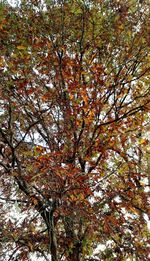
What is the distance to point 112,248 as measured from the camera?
8.01 metres

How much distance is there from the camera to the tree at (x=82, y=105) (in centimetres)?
661

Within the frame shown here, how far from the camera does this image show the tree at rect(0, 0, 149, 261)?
21.7 feet

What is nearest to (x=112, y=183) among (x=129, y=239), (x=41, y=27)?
(x=129, y=239)

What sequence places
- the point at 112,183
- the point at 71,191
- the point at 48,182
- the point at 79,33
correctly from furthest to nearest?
the point at 79,33, the point at 112,183, the point at 71,191, the point at 48,182

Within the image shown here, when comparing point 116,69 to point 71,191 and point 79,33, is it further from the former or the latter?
point 71,191

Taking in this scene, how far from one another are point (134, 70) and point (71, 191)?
11.6 feet

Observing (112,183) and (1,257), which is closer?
(1,257)

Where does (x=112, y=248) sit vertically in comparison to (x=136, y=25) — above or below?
below

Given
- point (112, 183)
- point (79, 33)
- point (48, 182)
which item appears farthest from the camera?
point (79, 33)

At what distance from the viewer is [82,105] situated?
732 centimetres

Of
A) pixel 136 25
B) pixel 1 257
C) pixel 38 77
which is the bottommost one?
pixel 1 257

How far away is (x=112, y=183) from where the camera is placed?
23.4 feet

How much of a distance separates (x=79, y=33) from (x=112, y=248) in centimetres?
502

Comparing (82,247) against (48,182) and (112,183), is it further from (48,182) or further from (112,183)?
(48,182)
